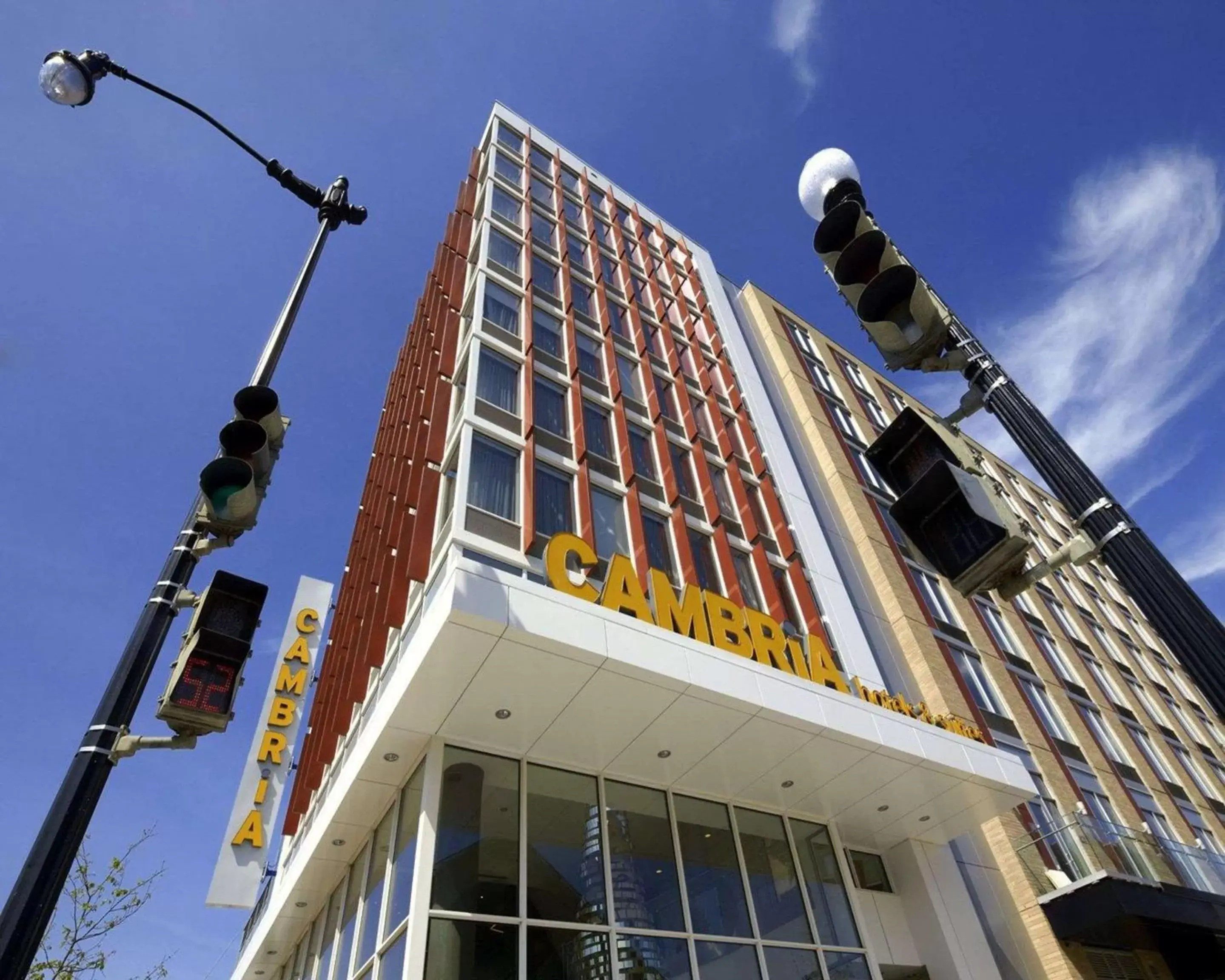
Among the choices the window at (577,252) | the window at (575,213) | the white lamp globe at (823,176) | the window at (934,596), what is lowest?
the white lamp globe at (823,176)

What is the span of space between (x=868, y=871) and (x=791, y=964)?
3873mm

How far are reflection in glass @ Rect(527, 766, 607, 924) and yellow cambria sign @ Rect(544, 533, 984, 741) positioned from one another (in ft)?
9.81

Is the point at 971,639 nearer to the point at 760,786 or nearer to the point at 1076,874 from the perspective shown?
the point at 1076,874

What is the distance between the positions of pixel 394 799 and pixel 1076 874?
14.8 metres

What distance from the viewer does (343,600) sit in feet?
85.3

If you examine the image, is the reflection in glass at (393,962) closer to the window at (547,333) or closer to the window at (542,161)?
the window at (547,333)

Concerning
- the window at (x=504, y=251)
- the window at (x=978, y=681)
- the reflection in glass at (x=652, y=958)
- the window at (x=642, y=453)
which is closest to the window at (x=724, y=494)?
the window at (x=642, y=453)

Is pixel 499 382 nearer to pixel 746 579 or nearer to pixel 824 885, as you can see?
pixel 746 579

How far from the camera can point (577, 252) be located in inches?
1104

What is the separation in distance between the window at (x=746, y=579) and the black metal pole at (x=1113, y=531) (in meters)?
13.5

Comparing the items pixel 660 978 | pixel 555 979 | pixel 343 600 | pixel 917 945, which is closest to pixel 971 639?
pixel 917 945

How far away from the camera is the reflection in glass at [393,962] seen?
999cm

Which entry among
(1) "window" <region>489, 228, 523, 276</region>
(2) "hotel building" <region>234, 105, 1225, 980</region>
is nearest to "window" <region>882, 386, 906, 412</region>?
(2) "hotel building" <region>234, 105, 1225, 980</region>

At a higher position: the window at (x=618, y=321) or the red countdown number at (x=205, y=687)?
the window at (x=618, y=321)
